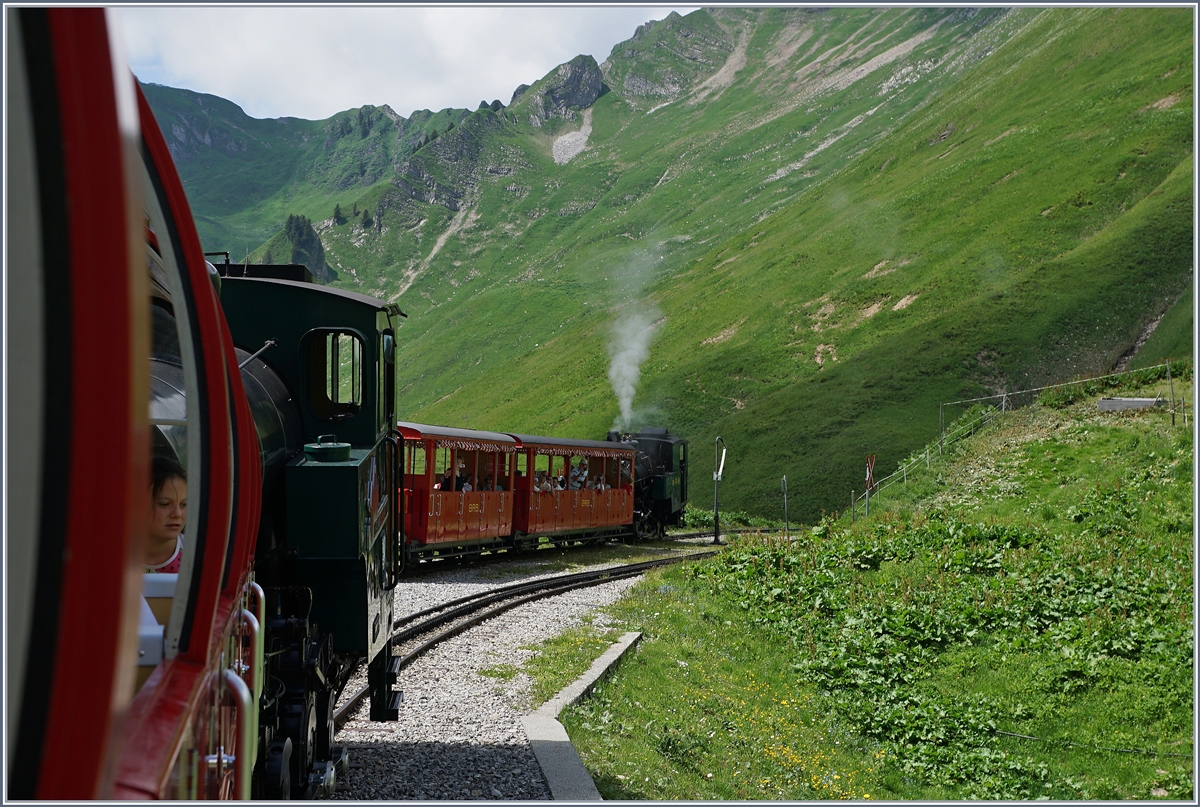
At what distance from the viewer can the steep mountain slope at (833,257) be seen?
47.5 metres

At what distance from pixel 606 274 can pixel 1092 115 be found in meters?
63.9

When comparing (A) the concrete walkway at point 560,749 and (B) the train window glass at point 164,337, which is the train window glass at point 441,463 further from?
(B) the train window glass at point 164,337

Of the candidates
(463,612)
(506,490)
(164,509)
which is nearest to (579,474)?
(506,490)

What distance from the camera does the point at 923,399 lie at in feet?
146

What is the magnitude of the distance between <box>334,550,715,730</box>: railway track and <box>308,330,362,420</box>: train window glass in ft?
8.90

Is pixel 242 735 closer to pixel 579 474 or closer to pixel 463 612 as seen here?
pixel 463 612

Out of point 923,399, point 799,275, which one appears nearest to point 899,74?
point 799,275

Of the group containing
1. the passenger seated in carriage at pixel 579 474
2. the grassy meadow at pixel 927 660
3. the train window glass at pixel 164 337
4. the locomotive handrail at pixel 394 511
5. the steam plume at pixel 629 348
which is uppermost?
the steam plume at pixel 629 348

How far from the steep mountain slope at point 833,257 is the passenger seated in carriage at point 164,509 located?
35644mm

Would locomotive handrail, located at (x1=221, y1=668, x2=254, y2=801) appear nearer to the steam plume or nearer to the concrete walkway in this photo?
the concrete walkway

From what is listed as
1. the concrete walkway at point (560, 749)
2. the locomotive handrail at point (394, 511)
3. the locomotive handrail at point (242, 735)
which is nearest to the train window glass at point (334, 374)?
the locomotive handrail at point (394, 511)

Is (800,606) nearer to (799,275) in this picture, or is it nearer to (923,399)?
(923,399)

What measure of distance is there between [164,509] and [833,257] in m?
77.6

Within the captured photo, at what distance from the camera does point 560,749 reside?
25.8 feet
